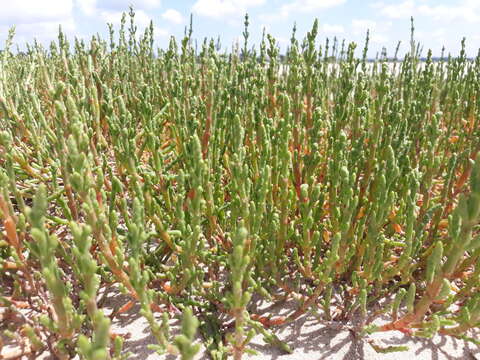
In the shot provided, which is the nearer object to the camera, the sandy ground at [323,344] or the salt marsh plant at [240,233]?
the salt marsh plant at [240,233]

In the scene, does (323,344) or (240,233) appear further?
(323,344)

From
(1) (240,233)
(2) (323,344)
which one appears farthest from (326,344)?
(1) (240,233)

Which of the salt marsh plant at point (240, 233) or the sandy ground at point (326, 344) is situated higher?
the salt marsh plant at point (240, 233)

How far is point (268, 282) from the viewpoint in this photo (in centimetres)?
130

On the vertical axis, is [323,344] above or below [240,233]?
below

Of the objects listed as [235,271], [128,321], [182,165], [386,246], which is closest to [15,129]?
[182,165]

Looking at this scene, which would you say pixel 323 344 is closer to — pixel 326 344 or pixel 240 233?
pixel 326 344

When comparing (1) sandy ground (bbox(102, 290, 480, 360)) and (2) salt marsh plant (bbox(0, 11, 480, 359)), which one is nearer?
(2) salt marsh plant (bbox(0, 11, 480, 359))

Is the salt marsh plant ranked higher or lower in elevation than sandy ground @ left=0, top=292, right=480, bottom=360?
higher

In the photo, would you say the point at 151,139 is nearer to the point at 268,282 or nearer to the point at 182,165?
the point at 182,165

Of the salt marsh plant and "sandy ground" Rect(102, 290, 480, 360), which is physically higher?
the salt marsh plant

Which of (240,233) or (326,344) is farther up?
(240,233)

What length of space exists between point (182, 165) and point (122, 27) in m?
1.63

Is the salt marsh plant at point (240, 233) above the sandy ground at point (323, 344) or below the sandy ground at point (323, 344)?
above
